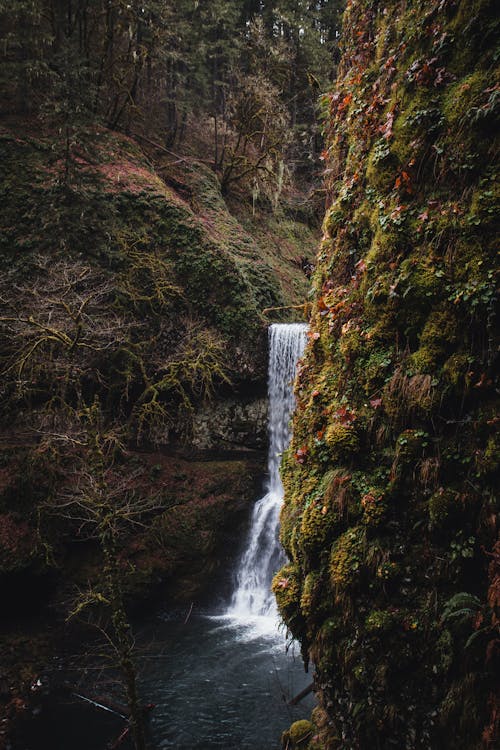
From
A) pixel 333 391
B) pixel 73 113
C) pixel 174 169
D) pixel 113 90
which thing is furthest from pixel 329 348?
pixel 113 90

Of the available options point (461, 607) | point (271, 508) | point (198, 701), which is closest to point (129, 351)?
point (271, 508)

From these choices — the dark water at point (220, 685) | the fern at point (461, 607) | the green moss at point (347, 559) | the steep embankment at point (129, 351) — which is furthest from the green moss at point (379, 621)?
the steep embankment at point (129, 351)

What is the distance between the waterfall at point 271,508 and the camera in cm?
1104

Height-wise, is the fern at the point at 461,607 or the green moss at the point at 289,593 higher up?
the fern at the point at 461,607

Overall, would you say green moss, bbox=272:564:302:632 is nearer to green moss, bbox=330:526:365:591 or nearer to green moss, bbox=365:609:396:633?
green moss, bbox=330:526:365:591

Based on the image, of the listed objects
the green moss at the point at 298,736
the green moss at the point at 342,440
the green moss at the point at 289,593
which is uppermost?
the green moss at the point at 342,440

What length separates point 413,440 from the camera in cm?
375

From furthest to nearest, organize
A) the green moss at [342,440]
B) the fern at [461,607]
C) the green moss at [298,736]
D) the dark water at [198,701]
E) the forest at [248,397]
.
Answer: the dark water at [198,701] → the green moss at [298,736] → the green moss at [342,440] → the forest at [248,397] → the fern at [461,607]

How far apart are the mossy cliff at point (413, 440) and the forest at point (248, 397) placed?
23 mm

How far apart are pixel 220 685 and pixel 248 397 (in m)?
7.71

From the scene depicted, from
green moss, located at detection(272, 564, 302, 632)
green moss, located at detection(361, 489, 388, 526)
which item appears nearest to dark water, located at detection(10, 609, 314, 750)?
green moss, located at detection(272, 564, 302, 632)

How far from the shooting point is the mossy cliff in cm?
322

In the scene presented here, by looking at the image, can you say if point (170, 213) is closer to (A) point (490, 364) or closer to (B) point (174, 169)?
(B) point (174, 169)

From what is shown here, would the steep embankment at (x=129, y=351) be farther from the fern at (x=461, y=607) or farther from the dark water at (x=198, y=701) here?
the fern at (x=461, y=607)
